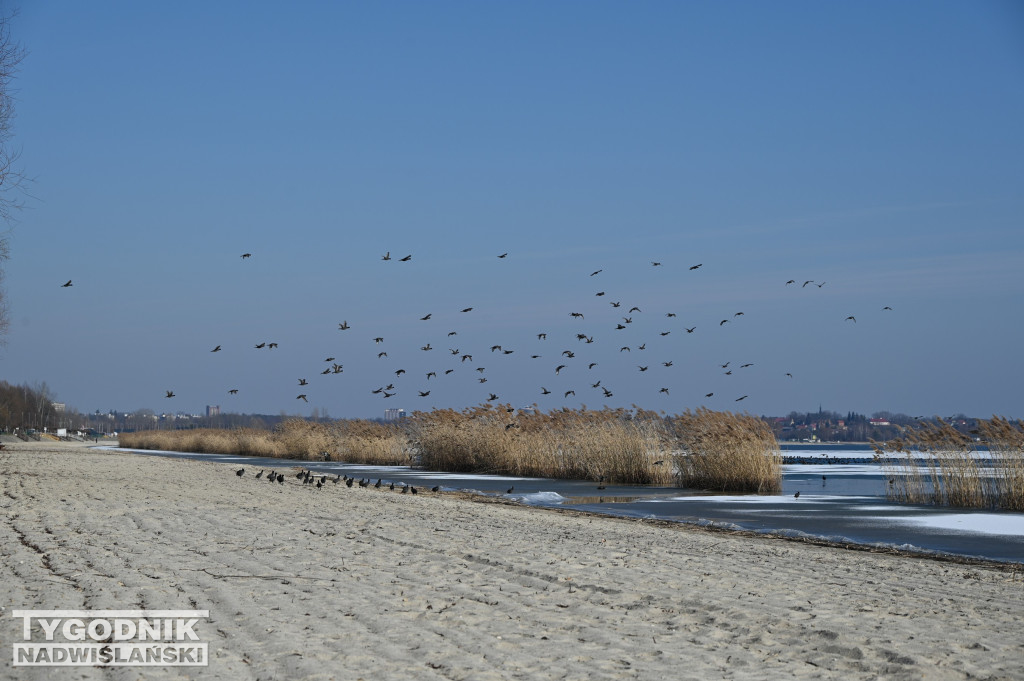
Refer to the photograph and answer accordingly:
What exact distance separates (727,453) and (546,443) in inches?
332

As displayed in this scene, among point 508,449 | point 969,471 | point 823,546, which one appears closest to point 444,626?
point 823,546

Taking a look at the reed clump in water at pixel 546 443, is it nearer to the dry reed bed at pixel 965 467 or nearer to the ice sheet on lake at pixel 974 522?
the dry reed bed at pixel 965 467

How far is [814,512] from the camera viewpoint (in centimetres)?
2055

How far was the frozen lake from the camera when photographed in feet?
49.7

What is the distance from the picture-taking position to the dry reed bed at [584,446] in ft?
88.5

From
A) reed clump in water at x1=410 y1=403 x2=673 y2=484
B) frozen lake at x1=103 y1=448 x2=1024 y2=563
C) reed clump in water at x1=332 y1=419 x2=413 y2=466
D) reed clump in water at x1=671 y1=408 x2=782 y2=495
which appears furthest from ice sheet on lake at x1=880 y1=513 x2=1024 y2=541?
reed clump in water at x1=332 y1=419 x2=413 y2=466

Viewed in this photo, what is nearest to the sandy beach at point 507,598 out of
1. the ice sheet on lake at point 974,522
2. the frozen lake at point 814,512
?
the frozen lake at point 814,512

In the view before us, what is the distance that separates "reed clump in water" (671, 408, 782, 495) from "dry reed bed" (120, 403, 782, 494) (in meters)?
0.03

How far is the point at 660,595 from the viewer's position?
8.59m

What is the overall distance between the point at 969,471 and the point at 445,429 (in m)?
22.5

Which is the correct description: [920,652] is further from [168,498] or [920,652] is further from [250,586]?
[168,498]

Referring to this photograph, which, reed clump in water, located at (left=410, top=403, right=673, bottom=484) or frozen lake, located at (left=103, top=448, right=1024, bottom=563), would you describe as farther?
reed clump in water, located at (left=410, top=403, right=673, bottom=484)

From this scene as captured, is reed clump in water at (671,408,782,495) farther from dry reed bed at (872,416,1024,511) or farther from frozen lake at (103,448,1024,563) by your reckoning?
dry reed bed at (872,416,1024,511)

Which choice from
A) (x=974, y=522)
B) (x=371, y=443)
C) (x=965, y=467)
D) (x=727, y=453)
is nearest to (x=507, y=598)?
(x=974, y=522)
